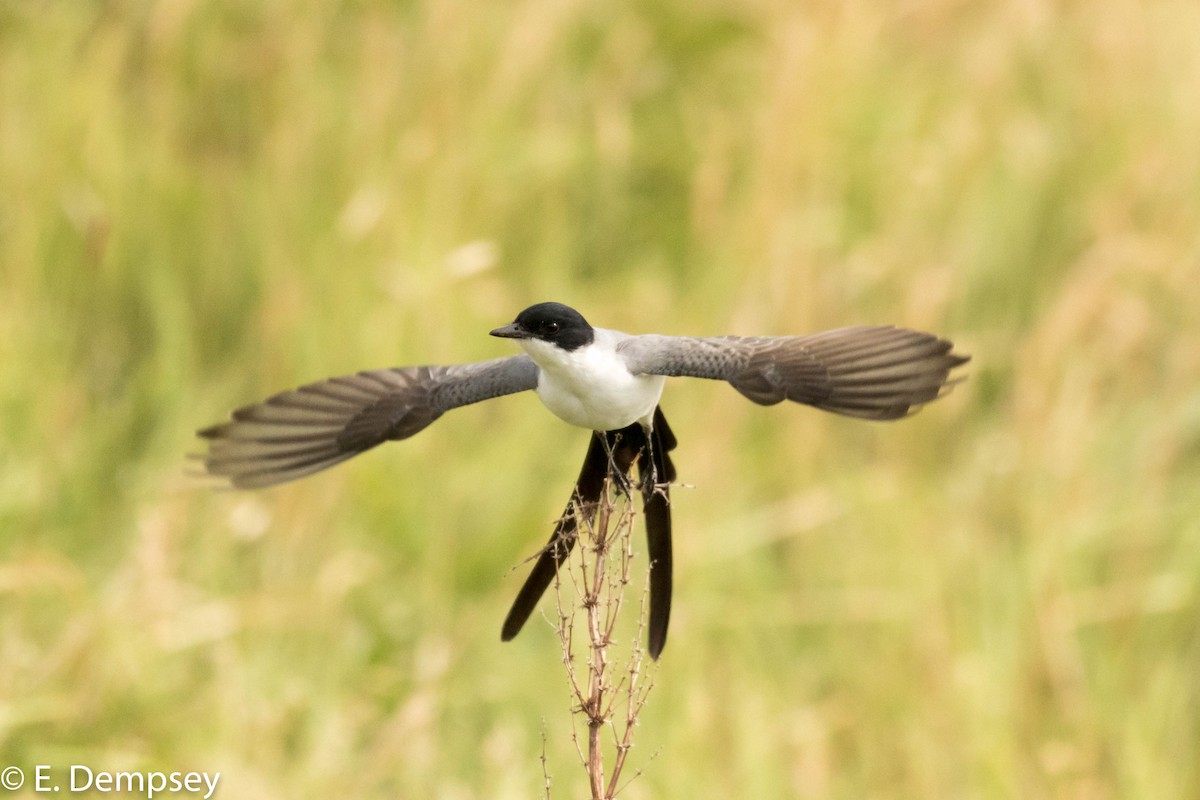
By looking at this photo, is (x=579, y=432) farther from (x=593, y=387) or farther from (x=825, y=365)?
(x=593, y=387)

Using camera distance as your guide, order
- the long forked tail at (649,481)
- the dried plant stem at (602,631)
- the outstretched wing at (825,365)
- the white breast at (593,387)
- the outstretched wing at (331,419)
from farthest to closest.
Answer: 1. the outstretched wing at (331,419)
2. the long forked tail at (649,481)
3. the outstretched wing at (825,365)
4. the white breast at (593,387)
5. the dried plant stem at (602,631)

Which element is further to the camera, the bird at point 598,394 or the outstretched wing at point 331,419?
the outstretched wing at point 331,419

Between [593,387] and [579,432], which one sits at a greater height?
[579,432]

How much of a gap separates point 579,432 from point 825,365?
8.86 feet

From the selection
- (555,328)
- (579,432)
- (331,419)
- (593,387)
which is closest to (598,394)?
(593,387)

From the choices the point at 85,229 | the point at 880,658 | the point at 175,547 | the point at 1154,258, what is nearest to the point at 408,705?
the point at 175,547

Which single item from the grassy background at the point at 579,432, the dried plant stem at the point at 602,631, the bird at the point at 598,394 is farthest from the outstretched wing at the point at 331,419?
the grassy background at the point at 579,432

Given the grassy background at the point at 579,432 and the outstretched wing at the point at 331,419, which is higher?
the grassy background at the point at 579,432

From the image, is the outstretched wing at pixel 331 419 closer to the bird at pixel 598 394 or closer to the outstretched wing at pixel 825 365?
the bird at pixel 598 394

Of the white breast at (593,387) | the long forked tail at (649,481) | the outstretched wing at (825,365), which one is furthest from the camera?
the long forked tail at (649,481)

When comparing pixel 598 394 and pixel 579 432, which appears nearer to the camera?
pixel 598 394

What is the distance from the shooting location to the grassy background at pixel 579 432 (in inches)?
170

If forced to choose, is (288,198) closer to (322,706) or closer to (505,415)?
(505,415)

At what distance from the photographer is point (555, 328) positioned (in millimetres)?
2590
